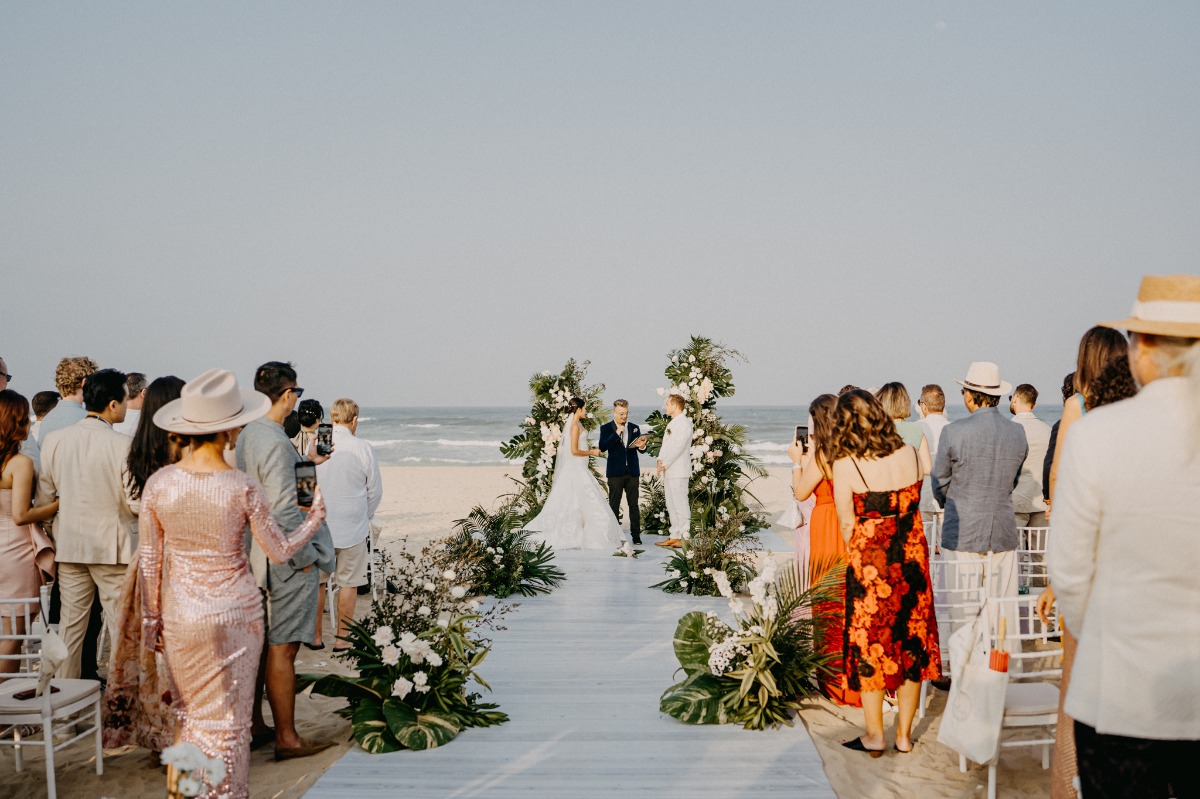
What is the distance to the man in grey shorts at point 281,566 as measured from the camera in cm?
454

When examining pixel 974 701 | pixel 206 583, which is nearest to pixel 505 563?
pixel 974 701

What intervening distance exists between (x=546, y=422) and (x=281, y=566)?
8.71 meters

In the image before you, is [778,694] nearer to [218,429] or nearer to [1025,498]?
[218,429]

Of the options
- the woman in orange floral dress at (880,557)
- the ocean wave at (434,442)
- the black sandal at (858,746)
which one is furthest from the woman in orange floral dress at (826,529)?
the ocean wave at (434,442)

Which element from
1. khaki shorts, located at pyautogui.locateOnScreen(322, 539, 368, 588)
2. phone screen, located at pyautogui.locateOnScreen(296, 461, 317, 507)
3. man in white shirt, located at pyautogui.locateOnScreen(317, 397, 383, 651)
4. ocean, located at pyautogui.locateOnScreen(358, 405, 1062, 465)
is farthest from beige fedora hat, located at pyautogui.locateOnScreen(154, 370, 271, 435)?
ocean, located at pyautogui.locateOnScreen(358, 405, 1062, 465)

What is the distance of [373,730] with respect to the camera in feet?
15.7

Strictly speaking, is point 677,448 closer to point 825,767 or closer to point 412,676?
point 412,676

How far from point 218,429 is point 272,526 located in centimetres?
43

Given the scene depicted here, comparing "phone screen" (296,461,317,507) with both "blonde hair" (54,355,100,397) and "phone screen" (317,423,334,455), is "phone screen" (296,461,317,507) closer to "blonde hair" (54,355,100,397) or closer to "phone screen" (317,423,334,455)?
"phone screen" (317,423,334,455)

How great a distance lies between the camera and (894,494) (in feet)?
15.2

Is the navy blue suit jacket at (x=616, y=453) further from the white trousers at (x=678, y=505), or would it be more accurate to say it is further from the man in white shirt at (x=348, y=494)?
the man in white shirt at (x=348, y=494)

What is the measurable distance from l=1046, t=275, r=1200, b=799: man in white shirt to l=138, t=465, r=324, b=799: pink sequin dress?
2.78 meters

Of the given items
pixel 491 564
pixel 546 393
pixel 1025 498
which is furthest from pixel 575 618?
pixel 546 393

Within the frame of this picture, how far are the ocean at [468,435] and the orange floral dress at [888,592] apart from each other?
31.4m
